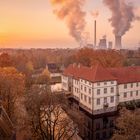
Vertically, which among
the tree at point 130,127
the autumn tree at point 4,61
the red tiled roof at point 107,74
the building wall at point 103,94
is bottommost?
the building wall at point 103,94

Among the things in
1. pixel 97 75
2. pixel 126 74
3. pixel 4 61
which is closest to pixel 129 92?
pixel 126 74

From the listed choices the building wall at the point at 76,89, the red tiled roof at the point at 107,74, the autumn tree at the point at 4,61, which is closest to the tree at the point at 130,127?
the red tiled roof at the point at 107,74

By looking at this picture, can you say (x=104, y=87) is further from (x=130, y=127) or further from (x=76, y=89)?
(x=130, y=127)

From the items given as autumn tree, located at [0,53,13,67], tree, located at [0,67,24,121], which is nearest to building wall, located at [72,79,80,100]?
tree, located at [0,67,24,121]

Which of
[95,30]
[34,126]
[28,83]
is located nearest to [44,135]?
[34,126]

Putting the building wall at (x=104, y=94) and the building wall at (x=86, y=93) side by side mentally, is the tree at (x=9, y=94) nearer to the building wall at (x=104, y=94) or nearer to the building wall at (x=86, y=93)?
the building wall at (x=86, y=93)

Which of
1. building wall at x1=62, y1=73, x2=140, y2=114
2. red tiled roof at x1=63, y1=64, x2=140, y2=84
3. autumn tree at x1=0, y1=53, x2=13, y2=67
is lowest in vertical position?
building wall at x1=62, y1=73, x2=140, y2=114

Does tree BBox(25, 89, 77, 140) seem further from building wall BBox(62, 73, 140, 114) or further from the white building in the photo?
the white building
